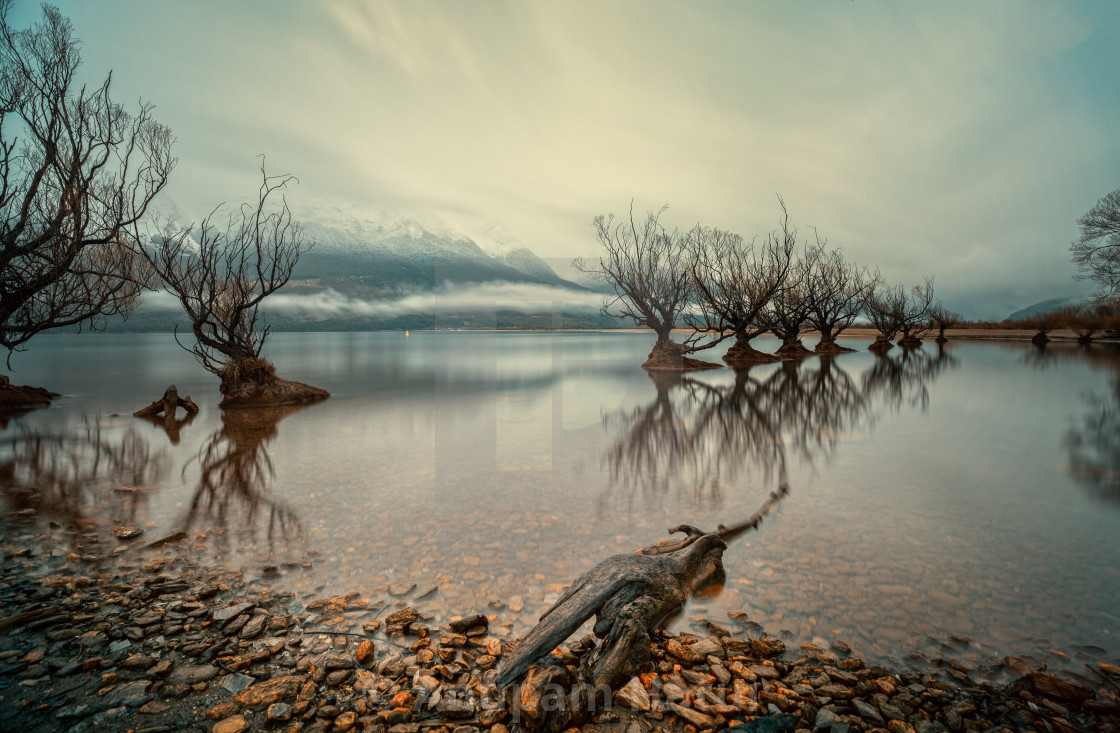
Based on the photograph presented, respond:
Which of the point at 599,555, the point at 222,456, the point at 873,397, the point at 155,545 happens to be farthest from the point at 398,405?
the point at 873,397

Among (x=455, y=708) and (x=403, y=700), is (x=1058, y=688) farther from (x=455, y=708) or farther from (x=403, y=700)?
(x=403, y=700)

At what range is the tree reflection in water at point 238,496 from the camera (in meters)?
5.04

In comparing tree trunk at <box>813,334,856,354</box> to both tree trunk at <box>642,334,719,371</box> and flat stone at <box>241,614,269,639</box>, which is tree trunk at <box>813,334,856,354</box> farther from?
flat stone at <box>241,614,269,639</box>

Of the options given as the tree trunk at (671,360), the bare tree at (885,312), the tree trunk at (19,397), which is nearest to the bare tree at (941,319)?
the bare tree at (885,312)

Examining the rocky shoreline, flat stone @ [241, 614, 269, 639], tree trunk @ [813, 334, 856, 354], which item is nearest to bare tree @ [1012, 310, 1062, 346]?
tree trunk @ [813, 334, 856, 354]

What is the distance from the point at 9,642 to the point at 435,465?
4.83 meters

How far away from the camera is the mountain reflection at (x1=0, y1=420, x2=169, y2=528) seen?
5.66 m

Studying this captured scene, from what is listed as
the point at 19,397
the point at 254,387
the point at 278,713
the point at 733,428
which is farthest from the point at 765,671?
the point at 19,397

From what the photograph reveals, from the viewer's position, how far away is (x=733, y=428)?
34.6ft

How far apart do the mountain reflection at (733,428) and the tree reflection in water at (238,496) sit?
3.82 m

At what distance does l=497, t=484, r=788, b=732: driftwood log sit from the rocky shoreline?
90mm

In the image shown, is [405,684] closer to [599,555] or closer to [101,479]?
[599,555]

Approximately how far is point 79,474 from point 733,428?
11370 mm

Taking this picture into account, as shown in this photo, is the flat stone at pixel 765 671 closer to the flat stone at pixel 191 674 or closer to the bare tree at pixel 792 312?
the flat stone at pixel 191 674
